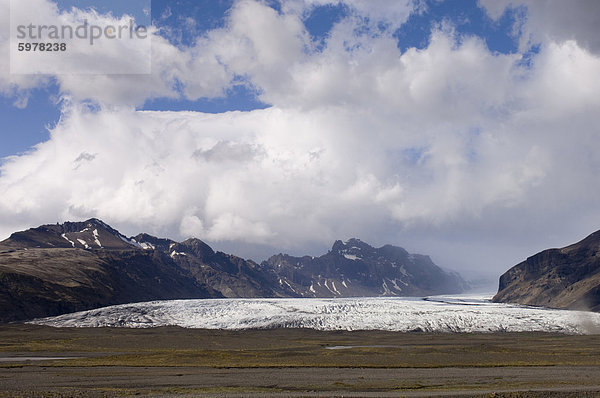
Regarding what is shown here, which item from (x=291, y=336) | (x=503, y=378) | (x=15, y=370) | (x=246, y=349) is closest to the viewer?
(x=503, y=378)

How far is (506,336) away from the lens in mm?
144375

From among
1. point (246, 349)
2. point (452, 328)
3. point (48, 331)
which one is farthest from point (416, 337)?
point (48, 331)

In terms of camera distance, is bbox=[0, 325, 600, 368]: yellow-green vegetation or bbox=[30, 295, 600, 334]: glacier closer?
bbox=[0, 325, 600, 368]: yellow-green vegetation

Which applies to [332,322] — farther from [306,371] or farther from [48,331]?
[306,371]

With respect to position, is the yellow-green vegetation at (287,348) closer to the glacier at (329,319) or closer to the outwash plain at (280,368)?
the outwash plain at (280,368)

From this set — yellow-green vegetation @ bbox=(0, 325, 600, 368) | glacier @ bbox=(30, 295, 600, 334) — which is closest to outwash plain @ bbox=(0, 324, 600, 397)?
yellow-green vegetation @ bbox=(0, 325, 600, 368)

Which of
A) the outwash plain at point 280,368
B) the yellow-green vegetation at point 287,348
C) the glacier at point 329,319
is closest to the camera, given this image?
the outwash plain at point 280,368

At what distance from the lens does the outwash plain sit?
51.1m

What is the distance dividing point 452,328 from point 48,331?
11673 centimetres

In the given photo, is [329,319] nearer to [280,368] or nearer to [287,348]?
[287,348]

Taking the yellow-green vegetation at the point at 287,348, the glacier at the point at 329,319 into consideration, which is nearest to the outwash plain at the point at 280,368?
the yellow-green vegetation at the point at 287,348

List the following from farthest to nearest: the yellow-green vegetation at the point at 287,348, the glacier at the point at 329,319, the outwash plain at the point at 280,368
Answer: the glacier at the point at 329,319
the yellow-green vegetation at the point at 287,348
the outwash plain at the point at 280,368

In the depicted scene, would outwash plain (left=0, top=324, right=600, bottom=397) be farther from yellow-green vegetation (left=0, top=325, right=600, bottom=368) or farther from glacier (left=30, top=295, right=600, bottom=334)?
glacier (left=30, top=295, right=600, bottom=334)

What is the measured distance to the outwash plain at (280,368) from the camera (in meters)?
51.1
